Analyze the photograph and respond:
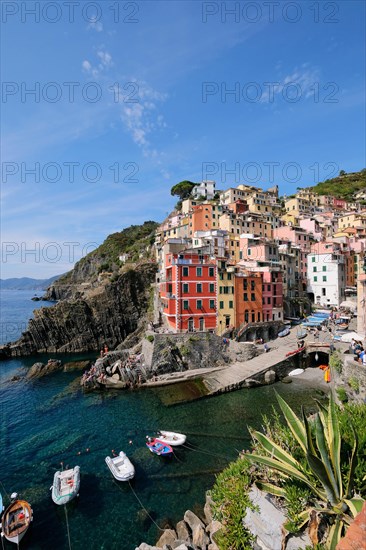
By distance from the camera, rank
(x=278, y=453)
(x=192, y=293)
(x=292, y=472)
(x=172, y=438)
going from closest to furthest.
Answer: (x=292, y=472) < (x=278, y=453) < (x=172, y=438) < (x=192, y=293)

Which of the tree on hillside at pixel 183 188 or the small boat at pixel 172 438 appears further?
the tree on hillside at pixel 183 188

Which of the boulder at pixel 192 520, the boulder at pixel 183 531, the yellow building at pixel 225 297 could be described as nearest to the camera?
the boulder at pixel 183 531

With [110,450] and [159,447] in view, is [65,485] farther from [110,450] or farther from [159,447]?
[159,447]

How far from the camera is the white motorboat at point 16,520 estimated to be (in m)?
13.4

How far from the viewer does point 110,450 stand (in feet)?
67.0

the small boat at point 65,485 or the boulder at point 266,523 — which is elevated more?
→ the boulder at point 266,523

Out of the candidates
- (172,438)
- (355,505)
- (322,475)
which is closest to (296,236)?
(172,438)

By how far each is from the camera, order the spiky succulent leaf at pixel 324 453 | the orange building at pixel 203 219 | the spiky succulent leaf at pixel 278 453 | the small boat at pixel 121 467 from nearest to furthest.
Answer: the spiky succulent leaf at pixel 324 453 < the spiky succulent leaf at pixel 278 453 < the small boat at pixel 121 467 < the orange building at pixel 203 219

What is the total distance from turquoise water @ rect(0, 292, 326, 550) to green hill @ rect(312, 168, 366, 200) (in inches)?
4459

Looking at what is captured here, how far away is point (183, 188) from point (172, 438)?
308 ft

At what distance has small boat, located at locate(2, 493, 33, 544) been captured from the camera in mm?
13414

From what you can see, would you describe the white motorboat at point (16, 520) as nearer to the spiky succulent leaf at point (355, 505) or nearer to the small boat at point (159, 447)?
the small boat at point (159, 447)

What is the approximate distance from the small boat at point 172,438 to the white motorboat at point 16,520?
8.70m

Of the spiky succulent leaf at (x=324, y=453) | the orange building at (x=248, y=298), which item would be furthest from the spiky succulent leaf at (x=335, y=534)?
the orange building at (x=248, y=298)
